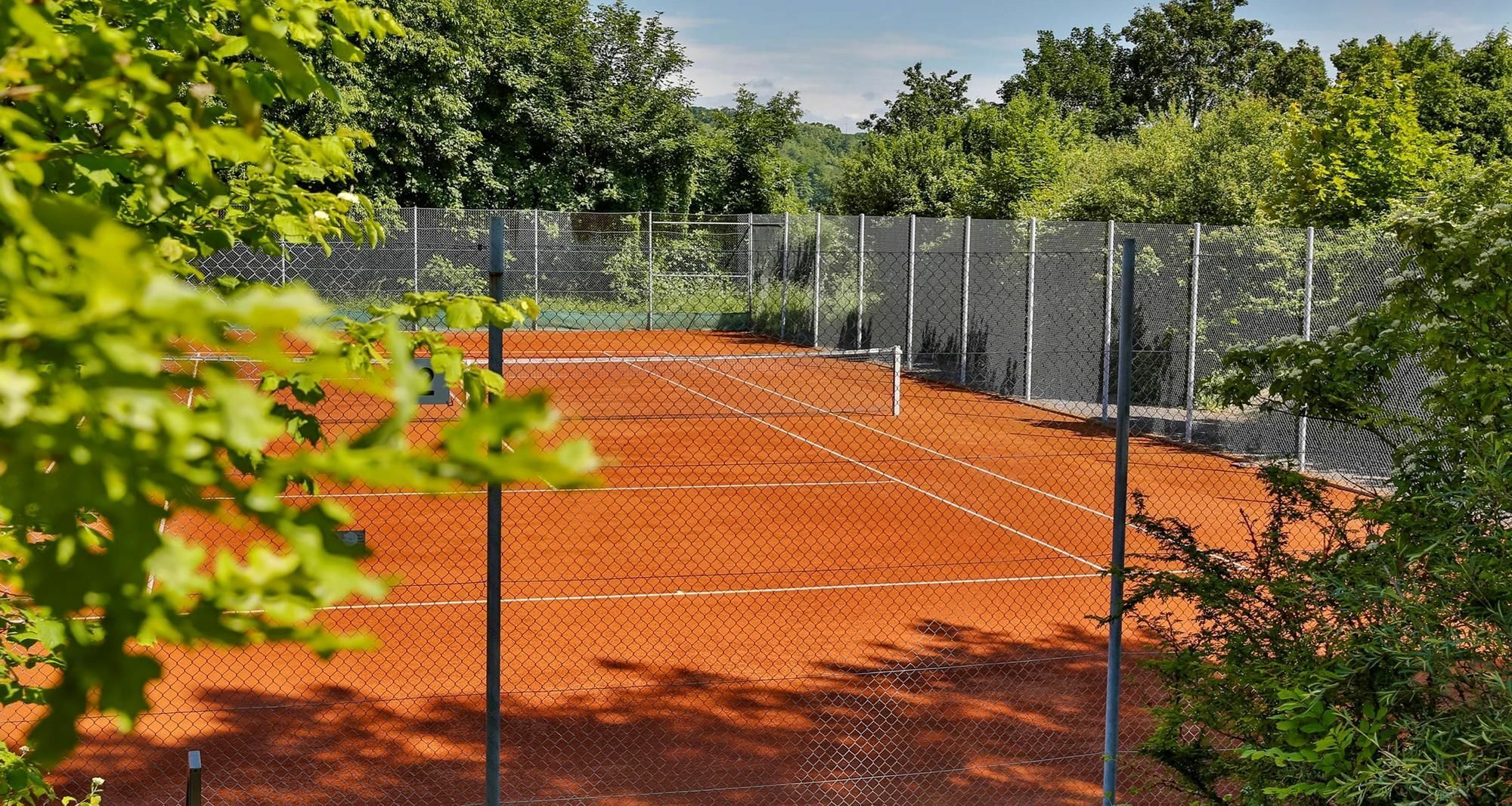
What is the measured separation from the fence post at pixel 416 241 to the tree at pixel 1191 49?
5080cm

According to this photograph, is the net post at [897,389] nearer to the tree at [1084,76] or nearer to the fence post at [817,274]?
the fence post at [817,274]

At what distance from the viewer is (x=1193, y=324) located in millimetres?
15398

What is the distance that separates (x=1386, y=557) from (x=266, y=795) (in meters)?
4.92

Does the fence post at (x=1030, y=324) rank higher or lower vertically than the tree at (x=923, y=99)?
lower

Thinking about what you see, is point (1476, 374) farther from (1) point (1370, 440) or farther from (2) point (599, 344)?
(2) point (599, 344)

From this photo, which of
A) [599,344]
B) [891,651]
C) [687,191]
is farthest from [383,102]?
[891,651]

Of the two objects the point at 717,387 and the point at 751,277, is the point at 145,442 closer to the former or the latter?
the point at 717,387

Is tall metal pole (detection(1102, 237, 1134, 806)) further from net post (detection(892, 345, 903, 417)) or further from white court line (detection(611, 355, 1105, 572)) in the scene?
net post (detection(892, 345, 903, 417))

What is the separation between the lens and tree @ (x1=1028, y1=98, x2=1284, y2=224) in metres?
20.1

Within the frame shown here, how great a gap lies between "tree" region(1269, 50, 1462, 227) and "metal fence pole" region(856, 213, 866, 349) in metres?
6.27

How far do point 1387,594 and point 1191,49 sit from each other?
236 ft

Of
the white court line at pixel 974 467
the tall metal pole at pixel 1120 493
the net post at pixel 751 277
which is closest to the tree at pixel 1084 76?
the net post at pixel 751 277

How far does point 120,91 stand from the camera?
5.89 ft

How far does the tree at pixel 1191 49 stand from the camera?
67938mm
